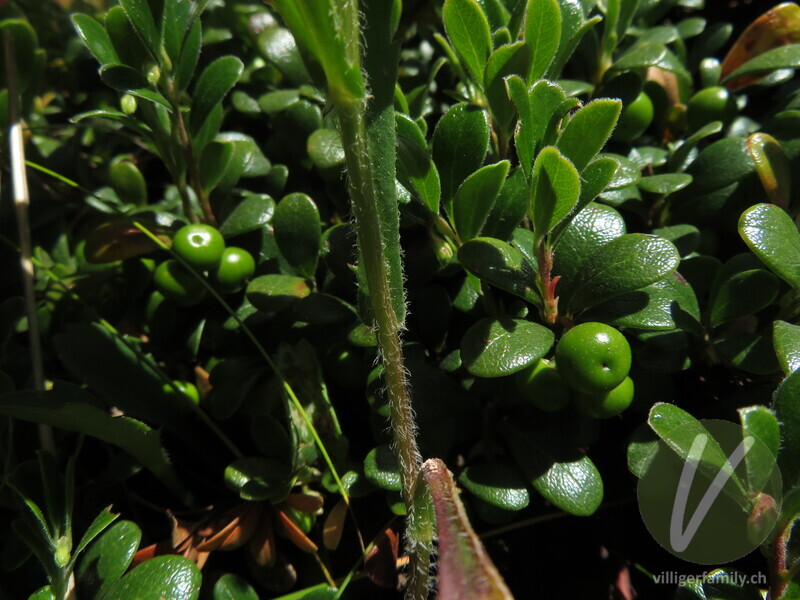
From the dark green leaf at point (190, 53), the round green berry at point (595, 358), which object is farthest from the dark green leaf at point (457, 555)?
the dark green leaf at point (190, 53)

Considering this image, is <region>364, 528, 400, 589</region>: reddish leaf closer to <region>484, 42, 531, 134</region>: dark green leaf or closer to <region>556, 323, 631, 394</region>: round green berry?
<region>556, 323, 631, 394</region>: round green berry

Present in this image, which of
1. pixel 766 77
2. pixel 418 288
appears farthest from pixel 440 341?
pixel 766 77

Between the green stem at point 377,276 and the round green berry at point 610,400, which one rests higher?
the green stem at point 377,276

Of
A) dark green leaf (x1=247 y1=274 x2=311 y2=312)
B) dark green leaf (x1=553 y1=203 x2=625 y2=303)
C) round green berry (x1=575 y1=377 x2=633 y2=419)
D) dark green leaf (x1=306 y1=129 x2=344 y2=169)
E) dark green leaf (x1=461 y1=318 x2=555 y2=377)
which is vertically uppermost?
dark green leaf (x1=306 y1=129 x2=344 y2=169)

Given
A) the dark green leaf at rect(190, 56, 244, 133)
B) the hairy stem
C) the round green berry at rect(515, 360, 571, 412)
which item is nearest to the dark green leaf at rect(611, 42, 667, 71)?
the round green berry at rect(515, 360, 571, 412)

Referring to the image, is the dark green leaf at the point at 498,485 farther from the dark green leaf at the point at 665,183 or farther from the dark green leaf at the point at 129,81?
the dark green leaf at the point at 129,81

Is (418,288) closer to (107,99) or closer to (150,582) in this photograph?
(150,582)
